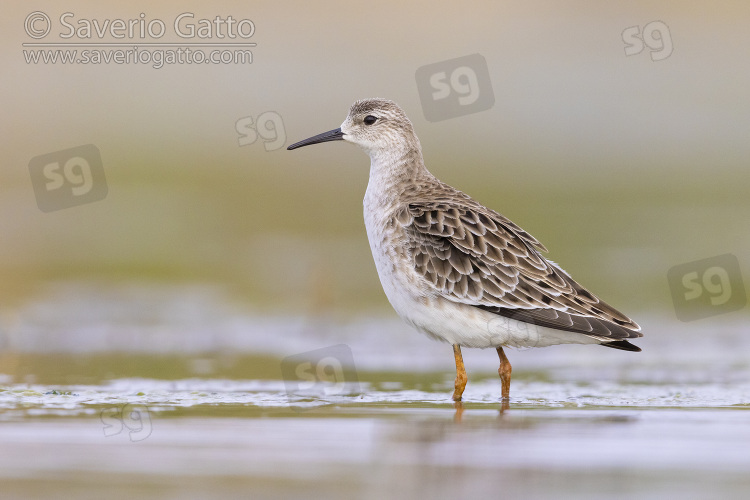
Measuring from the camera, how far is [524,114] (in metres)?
31.2

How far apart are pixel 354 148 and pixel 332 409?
18.9 m

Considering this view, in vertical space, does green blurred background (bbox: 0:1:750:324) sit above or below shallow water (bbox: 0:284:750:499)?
above

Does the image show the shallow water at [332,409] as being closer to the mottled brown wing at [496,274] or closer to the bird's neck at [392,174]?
the mottled brown wing at [496,274]

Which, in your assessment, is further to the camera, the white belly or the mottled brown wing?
the white belly

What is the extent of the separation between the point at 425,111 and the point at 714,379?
17.4 meters

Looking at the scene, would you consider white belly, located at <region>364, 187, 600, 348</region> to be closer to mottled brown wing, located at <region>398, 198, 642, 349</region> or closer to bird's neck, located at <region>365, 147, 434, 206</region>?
mottled brown wing, located at <region>398, 198, 642, 349</region>

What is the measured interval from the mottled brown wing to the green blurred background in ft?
11.2

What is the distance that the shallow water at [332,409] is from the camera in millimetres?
6434

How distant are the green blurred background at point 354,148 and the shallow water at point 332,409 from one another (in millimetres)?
1205

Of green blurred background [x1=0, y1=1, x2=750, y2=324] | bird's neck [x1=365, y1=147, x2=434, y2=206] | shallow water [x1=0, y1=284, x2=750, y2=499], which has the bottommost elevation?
shallow water [x1=0, y1=284, x2=750, y2=499]

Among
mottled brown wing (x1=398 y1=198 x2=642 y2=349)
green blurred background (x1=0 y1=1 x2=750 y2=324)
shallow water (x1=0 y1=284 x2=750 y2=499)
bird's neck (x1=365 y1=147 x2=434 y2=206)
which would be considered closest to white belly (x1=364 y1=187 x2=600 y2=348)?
mottled brown wing (x1=398 y1=198 x2=642 y2=349)

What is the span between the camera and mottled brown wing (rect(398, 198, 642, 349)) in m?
9.62

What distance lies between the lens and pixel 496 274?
9828mm

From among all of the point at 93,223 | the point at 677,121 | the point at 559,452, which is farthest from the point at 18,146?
the point at 559,452
